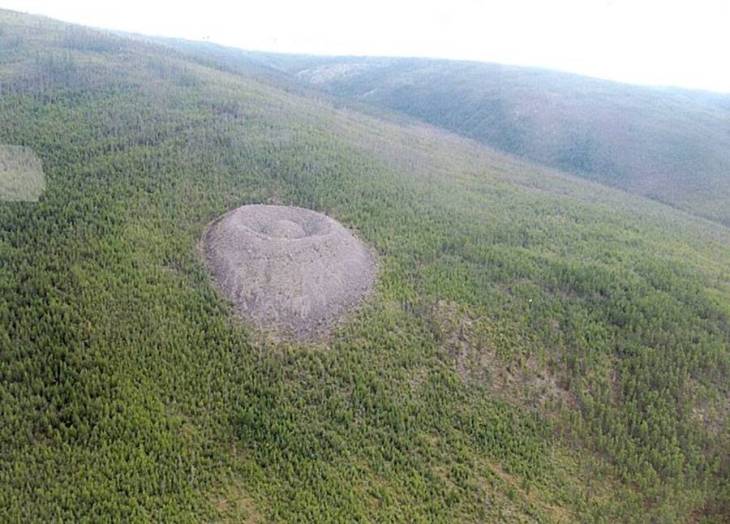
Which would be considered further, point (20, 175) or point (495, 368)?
point (20, 175)

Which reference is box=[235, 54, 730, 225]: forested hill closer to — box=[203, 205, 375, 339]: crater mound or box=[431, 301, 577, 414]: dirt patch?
box=[431, 301, 577, 414]: dirt patch

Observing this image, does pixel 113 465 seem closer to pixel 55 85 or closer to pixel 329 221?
pixel 329 221

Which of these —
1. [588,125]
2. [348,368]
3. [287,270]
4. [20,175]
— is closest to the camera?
[348,368]

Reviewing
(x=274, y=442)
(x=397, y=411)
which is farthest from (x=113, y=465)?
(x=397, y=411)

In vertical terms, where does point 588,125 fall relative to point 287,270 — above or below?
above

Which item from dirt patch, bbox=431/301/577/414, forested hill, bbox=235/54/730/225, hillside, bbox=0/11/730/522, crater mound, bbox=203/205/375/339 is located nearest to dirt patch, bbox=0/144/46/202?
hillside, bbox=0/11/730/522

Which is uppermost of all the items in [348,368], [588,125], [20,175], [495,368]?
[588,125]

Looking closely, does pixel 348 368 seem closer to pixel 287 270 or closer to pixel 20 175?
pixel 287 270

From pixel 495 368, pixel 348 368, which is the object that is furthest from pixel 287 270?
pixel 495 368
